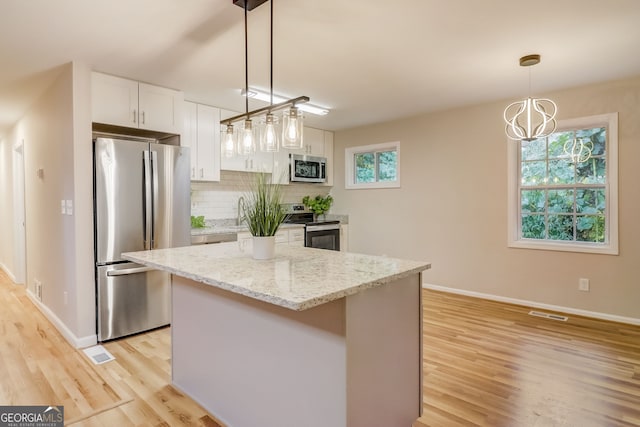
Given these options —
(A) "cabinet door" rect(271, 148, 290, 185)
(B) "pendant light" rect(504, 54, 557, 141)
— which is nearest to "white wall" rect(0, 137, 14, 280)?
(A) "cabinet door" rect(271, 148, 290, 185)

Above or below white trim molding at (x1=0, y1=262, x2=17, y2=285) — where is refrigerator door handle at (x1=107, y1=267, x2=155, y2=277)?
above

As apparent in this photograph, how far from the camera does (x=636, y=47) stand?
8.82ft

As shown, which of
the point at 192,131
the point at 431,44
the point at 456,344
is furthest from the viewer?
the point at 192,131

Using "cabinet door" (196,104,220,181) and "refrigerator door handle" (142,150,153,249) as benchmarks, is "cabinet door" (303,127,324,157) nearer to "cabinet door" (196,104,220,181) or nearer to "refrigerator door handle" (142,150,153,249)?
"cabinet door" (196,104,220,181)

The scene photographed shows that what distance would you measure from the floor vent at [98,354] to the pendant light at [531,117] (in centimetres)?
385

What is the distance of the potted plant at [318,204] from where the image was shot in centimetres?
573

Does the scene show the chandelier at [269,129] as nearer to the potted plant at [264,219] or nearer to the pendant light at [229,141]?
the pendant light at [229,141]

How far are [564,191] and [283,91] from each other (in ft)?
10.5

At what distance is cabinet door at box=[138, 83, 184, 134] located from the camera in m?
3.32

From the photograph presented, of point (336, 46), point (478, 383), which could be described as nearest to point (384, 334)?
point (478, 383)

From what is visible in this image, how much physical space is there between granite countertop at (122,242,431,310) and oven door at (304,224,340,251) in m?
2.69

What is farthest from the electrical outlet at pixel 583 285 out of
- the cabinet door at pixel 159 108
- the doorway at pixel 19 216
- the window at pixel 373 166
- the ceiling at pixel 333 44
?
the doorway at pixel 19 216

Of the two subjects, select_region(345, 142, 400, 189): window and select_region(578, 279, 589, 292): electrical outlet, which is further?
select_region(345, 142, 400, 189): window

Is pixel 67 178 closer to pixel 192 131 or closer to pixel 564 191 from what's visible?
pixel 192 131
